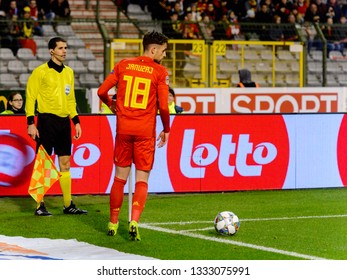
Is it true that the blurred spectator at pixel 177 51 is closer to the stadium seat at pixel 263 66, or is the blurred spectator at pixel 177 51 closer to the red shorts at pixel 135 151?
the stadium seat at pixel 263 66

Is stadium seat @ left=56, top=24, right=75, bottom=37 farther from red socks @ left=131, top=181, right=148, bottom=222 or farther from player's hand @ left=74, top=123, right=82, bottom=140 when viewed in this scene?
red socks @ left=131, top=181, right=148, bottom=222

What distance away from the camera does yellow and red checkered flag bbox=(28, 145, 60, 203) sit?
13430mm

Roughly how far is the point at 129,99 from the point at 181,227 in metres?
1.96

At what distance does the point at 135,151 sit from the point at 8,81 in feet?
38.5

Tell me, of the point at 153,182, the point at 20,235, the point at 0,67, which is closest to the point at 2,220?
the point at 20,235

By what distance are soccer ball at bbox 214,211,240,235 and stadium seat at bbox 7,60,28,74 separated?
11.7 meters

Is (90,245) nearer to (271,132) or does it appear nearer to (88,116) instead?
(88,116)

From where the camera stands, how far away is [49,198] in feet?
49.9

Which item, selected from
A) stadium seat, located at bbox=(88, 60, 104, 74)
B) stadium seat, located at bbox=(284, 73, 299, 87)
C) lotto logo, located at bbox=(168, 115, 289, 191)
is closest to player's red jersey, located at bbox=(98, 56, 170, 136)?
lotto logo, located at bbox=(168, 115, 289, 191)

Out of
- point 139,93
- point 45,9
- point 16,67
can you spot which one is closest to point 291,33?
point 45,9

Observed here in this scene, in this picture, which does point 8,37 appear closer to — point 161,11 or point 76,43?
point 76,43

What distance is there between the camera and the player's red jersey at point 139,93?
11102 millimetres

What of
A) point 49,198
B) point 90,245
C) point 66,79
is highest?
point 66,79

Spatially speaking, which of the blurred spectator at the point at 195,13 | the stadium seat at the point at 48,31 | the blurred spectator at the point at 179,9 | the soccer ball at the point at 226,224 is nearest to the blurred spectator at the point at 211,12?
the blurred spectator at the point at 195,13
